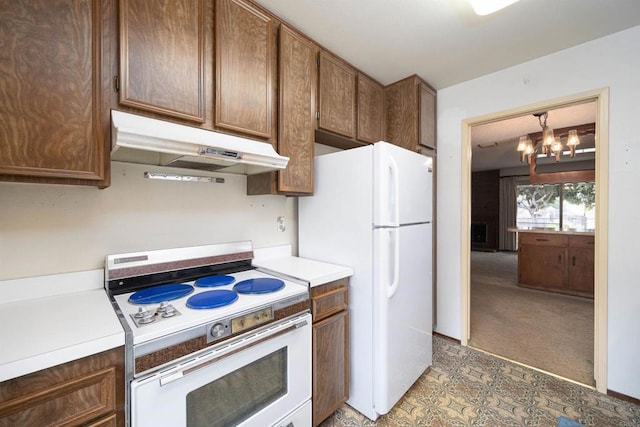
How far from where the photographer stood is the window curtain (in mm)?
8078

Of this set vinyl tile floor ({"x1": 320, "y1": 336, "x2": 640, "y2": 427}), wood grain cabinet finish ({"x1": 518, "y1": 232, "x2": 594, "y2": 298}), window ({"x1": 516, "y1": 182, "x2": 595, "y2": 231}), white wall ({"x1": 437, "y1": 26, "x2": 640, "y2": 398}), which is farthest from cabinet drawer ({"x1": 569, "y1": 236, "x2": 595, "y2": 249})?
window ({"x1": 516, "y1": 182, "x2": 595, "y2": 231})

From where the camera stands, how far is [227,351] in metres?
1.06

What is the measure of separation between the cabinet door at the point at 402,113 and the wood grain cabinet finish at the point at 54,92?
6.98 feet

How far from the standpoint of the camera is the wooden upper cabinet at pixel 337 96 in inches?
77.4

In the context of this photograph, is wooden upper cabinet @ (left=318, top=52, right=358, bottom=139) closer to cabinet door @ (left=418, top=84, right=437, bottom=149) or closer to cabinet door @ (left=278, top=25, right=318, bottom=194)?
cabinet door @ (left=278, top=25, right=318, bottom=194)

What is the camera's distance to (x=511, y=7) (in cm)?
159

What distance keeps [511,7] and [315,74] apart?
1.23 meters

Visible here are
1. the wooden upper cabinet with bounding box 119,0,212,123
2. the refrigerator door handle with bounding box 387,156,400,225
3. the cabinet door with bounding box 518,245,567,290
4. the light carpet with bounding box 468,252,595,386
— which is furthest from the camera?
the cabinet door with bounding box 518,245,567,290

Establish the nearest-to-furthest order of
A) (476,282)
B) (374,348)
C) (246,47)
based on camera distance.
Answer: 1. (246,47)
2. (374,348)
3. (476,282)

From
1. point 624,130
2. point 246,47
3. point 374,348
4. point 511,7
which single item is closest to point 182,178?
point 246,47

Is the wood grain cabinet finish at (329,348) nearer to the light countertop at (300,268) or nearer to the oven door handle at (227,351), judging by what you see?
the light countertop at (300,268)

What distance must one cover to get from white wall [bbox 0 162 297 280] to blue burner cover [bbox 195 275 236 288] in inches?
9.9

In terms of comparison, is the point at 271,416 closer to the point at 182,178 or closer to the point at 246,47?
the point at 182,178

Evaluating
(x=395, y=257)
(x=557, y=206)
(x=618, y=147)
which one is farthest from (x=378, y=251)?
(x=557, y=206)
